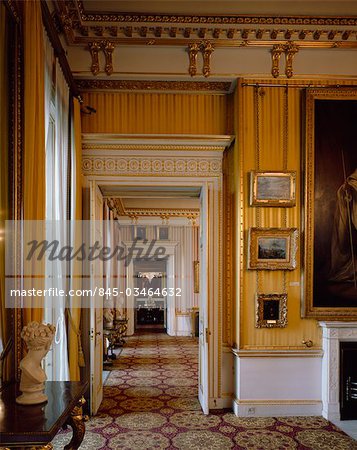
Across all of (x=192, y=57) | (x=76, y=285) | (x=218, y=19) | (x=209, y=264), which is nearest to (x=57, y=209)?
(x=76, y=285)

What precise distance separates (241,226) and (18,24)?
2.76 metres

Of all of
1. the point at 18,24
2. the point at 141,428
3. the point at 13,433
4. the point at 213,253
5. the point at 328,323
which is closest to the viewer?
the point at 13,433

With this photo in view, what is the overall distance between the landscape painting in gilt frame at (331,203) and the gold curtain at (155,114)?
964 millimetres

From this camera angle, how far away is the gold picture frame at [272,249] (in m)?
4.66

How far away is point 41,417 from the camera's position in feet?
6.77

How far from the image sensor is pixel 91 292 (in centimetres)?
466

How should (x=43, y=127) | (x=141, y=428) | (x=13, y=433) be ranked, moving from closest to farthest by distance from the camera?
(x=13, y=433) < (x=43, y=127) < (x=141, y=428)

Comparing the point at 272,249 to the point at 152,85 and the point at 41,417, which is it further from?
the point at 41,417

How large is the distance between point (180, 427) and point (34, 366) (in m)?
2.35

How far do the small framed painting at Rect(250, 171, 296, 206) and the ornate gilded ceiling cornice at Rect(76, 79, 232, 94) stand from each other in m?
1.07

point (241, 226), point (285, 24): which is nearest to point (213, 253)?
point (241, 226)

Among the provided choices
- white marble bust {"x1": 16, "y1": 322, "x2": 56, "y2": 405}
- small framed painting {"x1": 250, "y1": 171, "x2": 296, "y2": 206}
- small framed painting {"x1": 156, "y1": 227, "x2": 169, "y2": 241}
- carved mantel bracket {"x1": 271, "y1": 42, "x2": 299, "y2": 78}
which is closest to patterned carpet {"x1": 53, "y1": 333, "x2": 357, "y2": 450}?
white marble bust {"x1": 16, "y1": 322, "x2": 56, "y2": 405}

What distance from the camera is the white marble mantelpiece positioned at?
4531 millimetres

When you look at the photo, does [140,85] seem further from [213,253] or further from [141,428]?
[141,428]
